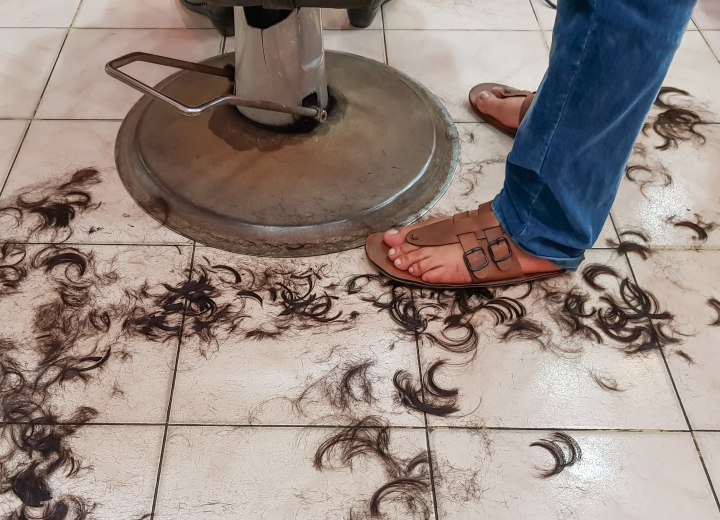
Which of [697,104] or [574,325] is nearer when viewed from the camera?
[574,325]

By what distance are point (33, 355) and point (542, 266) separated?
879 mm

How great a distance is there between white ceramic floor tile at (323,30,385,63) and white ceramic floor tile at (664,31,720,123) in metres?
0.74

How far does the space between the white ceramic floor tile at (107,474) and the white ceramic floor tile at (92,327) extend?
3cm

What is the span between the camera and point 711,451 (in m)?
0.95

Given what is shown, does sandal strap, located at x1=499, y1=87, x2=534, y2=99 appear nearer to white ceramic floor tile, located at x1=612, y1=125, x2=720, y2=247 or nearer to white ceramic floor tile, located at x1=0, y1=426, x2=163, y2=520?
white ceramic floor tile, located at x1=612, y1=125, x2=720, y2=247

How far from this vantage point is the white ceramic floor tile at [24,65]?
1438 mm

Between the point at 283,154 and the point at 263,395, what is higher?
the point at 283,154

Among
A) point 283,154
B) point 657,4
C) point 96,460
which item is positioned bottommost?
point 96,460

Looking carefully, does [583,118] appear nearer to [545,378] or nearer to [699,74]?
[545,378]

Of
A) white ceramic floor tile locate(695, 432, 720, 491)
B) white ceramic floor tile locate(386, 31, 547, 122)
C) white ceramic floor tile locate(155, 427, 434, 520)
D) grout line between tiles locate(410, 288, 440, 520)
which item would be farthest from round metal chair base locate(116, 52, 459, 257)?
white ceramic floor tile locate(695, 432, 720, 491)

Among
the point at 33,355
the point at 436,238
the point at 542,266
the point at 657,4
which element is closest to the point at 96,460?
the point at 33,355

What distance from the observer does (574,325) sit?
1097 millimetres

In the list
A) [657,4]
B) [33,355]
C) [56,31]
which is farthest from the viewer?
[56,31]

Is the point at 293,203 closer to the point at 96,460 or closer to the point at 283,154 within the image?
the point at 283,154
